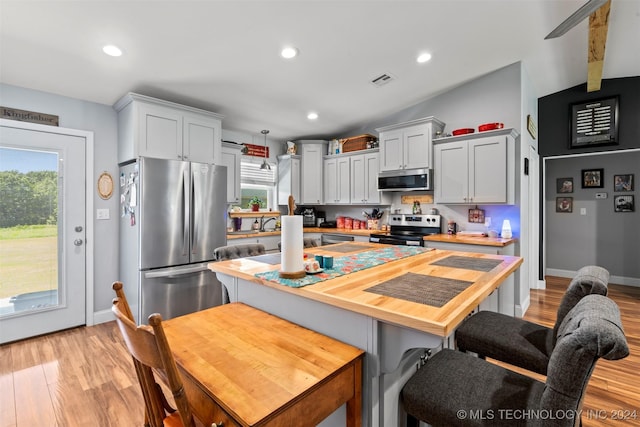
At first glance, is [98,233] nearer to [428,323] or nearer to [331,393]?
[331,393]

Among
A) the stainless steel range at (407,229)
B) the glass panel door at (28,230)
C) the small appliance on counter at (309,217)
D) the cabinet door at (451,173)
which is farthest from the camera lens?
the small appliance on counter at (309,217)

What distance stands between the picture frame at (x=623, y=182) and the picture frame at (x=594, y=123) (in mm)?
940

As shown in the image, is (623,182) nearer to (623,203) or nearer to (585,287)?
(623,203)

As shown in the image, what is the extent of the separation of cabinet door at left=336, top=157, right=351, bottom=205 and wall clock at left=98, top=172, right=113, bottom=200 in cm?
328

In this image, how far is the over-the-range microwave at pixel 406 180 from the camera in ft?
13.1

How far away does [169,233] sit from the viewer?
315cm

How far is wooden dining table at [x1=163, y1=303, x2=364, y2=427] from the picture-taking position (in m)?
0.83

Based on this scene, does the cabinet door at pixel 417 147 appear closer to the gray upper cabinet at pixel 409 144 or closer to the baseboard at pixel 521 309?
the gray upper cabinet at pixel 409 144

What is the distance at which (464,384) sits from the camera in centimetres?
111

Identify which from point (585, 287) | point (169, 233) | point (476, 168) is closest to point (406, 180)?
point (476, 168)

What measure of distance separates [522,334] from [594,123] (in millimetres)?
4405

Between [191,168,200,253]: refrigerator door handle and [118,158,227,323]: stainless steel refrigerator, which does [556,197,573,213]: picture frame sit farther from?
[191,168,200,253]: refrigerator door handle

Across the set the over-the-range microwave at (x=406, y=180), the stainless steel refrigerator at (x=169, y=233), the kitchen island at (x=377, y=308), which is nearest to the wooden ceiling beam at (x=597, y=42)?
the over-the-range microwave at (x=406, y=180)

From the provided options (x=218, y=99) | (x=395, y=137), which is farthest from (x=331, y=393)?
(x=395, y=137)
